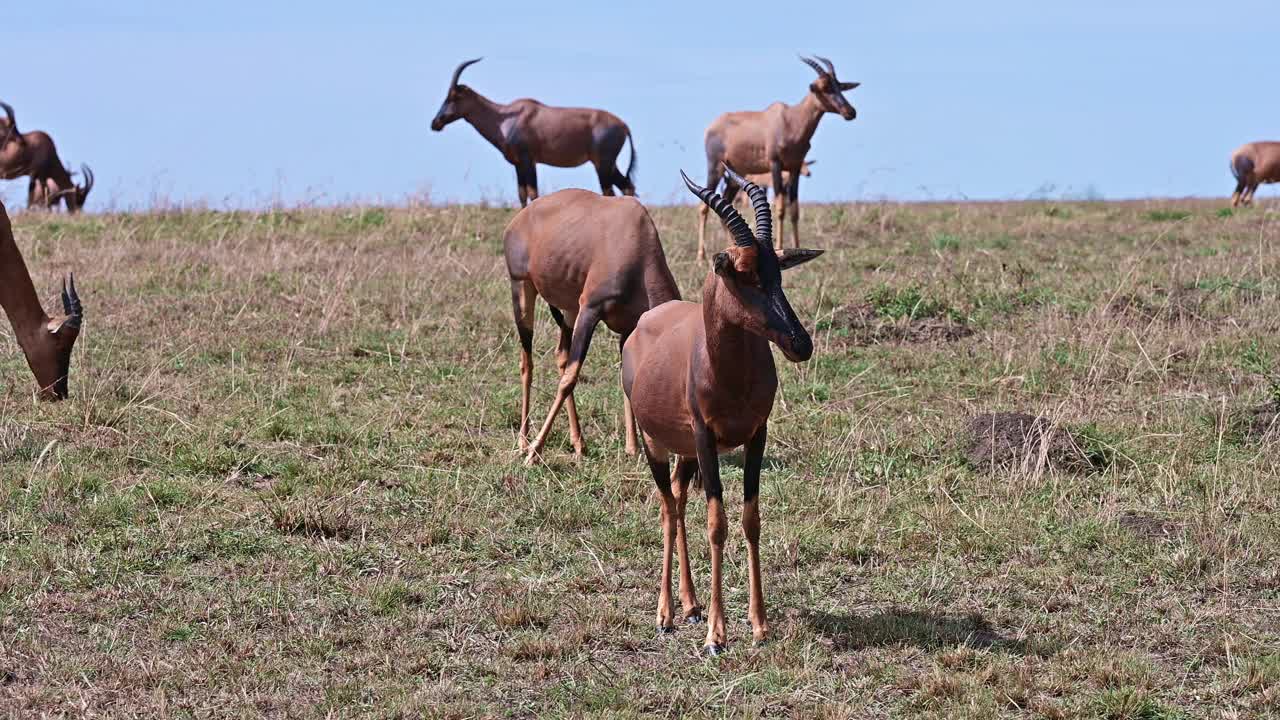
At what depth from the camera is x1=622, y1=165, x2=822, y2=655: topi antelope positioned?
5.45 metres

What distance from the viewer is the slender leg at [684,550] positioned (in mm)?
6133

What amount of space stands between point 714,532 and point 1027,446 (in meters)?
3.01

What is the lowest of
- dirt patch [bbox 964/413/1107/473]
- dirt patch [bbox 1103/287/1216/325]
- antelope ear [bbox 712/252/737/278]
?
dirt patch [bbox 964/413/1107/473]

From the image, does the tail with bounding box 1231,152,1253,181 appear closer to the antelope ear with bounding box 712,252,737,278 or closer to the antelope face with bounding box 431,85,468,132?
the antelope face with bounding box 431,85,468,132

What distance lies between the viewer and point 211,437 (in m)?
8.72

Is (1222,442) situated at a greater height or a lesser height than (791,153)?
lesser

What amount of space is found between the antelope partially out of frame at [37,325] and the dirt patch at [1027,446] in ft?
19.2

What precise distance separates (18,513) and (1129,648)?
5146 millimetres

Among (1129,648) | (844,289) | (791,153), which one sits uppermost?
(791,153)

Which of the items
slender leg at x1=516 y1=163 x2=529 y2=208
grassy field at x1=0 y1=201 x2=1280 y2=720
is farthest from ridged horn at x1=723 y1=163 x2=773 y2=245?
slender leg at x1=516 y1=163 x2=529 y2=208

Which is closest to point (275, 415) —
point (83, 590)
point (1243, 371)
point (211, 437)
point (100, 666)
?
point (211, 437)

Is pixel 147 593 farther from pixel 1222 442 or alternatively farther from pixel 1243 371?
pixel 1243 371

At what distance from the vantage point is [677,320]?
20.5ft

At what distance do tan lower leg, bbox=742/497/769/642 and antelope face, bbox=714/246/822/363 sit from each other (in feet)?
2.25
